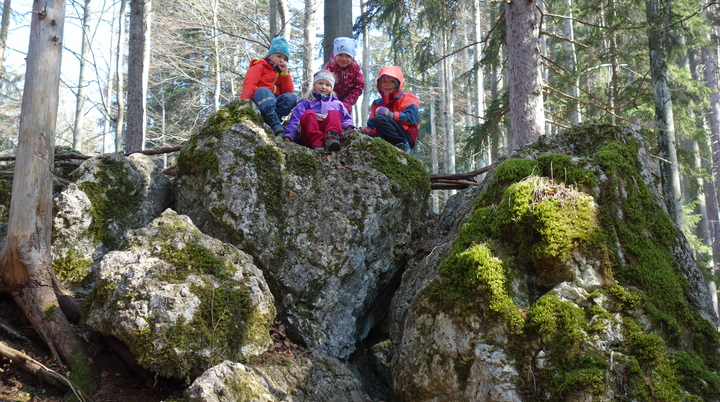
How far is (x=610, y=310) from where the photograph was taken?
3.60 m

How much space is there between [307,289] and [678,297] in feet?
10.6

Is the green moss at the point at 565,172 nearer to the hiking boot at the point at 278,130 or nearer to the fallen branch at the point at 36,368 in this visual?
the hiking boot at the point at 278,130

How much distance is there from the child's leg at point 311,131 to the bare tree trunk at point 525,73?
287 cm

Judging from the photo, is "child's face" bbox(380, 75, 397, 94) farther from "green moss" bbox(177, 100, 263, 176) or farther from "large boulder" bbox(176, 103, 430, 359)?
"green moss" bbox(177, 100, 263, 176)

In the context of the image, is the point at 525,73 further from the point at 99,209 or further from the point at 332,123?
the point at 99,209

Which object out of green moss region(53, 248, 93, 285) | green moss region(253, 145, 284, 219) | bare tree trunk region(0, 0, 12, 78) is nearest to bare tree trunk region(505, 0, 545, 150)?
green moss region(253, 145, 284, 219)

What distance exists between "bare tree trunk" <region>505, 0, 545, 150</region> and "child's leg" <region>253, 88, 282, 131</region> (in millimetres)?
3410

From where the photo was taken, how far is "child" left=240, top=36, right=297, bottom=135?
6.36 m

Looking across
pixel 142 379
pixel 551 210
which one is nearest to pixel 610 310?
pixel 551 210

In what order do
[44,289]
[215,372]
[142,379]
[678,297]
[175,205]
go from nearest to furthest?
[215,372] → [678,297] → [142,379] → [44,289] → [175,205]

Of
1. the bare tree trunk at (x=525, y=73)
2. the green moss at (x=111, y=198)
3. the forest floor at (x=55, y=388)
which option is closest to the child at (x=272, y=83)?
the green moss at (x=111, y=198)

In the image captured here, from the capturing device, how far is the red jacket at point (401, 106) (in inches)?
274

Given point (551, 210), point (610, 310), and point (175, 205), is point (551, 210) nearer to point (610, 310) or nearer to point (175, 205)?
point (610, 310)

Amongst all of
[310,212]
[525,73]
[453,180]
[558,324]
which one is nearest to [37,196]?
[310,212]
